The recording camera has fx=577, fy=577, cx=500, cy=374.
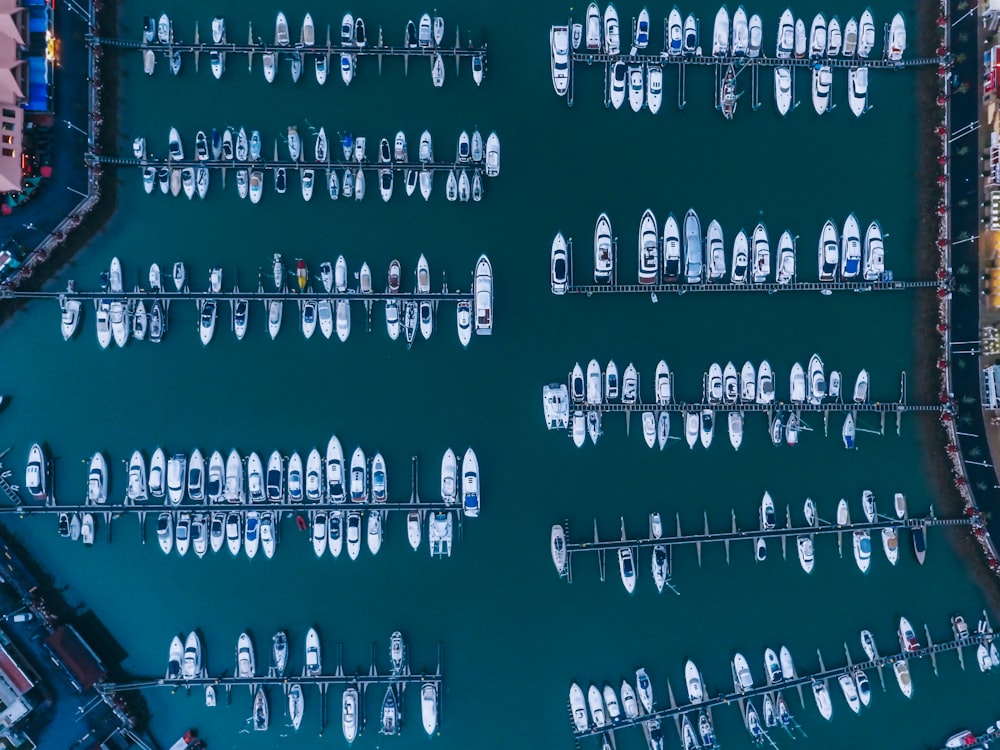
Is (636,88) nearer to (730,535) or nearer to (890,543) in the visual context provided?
(730,535)

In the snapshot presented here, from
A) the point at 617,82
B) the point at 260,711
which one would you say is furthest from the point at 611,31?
the point at 260,711

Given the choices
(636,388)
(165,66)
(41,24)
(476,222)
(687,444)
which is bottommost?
(687,444)

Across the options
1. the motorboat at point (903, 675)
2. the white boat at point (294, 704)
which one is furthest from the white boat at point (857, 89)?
the white boat at point (294, 704)

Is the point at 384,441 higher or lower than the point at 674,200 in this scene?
lower

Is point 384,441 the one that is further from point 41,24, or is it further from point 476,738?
point 41,24

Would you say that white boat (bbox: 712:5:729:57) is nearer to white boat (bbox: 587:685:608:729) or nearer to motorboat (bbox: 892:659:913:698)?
motorboat (bbox: 892:659:913:698)

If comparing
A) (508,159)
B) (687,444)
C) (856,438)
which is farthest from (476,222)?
(856,438)

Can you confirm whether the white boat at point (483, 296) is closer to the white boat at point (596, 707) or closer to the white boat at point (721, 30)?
the white boat at point (721, 30)
